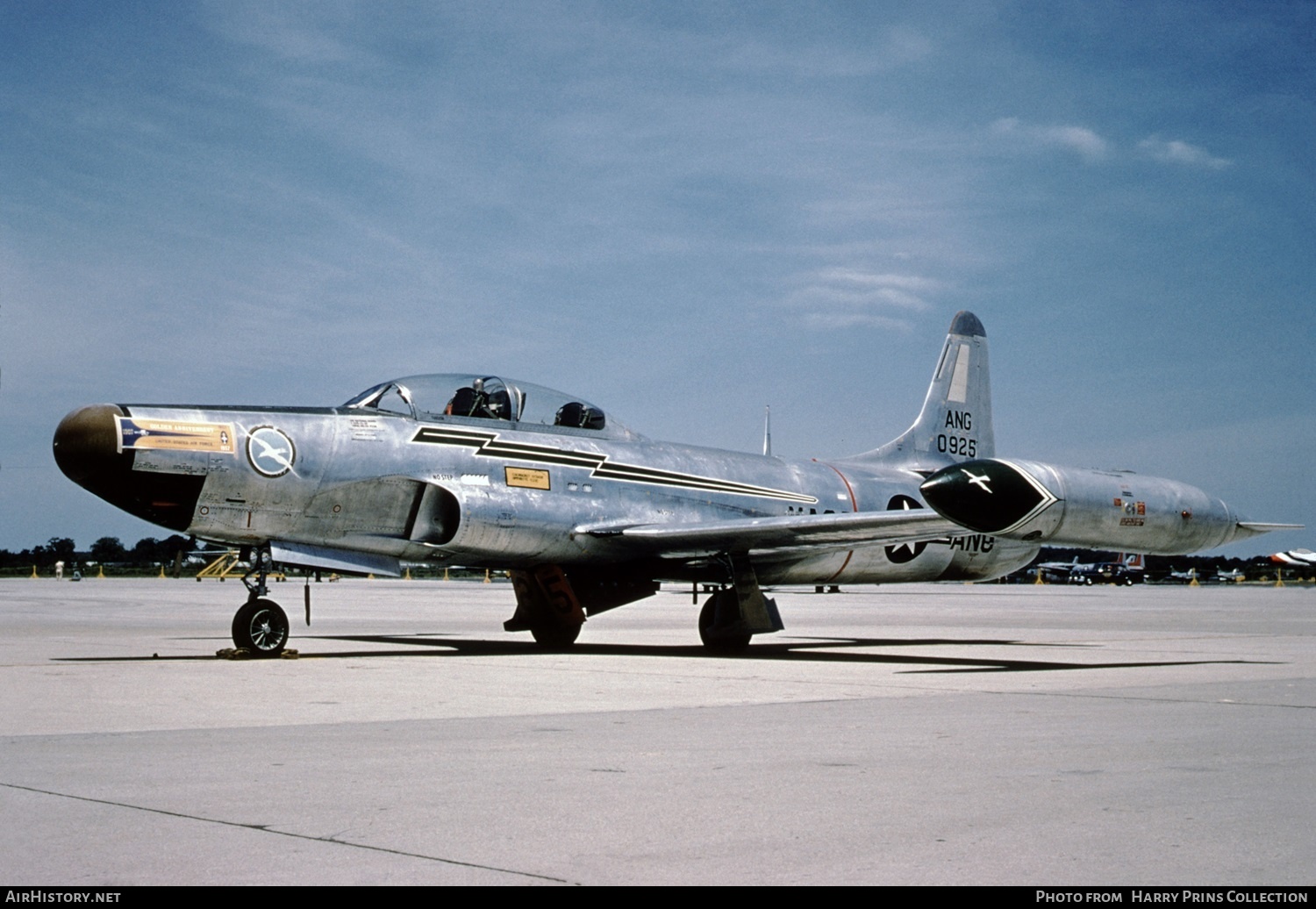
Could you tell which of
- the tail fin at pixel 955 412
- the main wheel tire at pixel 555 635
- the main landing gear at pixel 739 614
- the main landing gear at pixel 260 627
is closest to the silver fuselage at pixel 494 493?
the main landing gear at pixel 739 614

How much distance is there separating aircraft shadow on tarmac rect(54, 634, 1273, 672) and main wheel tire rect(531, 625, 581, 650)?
0.18 m

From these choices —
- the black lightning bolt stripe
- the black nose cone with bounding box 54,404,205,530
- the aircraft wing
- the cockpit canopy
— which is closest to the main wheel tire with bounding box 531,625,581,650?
the aircraft wing

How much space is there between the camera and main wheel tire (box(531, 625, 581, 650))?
17859mm

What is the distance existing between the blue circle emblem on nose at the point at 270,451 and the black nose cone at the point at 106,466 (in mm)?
716

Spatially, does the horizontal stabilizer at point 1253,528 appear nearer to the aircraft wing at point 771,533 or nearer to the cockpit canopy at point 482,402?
the aircraft wing at point 771,533

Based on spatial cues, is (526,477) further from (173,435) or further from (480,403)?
(173,435)

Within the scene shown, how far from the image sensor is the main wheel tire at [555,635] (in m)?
17.9

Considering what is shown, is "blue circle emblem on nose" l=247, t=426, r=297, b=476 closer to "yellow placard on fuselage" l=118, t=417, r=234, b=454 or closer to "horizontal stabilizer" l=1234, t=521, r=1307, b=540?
"yellow placard on fuselage" l=118, t=417, r=234, b=454

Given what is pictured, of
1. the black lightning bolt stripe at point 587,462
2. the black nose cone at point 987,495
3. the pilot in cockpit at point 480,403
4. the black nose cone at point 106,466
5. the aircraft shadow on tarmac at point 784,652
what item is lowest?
the aircraft shadow on tarmac at point 784,652

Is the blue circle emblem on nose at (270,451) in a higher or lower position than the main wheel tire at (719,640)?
higher

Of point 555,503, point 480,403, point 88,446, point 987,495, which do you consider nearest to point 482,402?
point 480,403

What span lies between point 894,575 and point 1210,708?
10.7 metres
